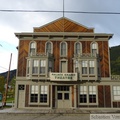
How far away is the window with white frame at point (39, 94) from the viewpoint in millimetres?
23625

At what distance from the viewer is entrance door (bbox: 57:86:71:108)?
78.2 ft

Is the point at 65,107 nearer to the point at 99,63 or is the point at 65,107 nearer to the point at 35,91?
the point at 35,91

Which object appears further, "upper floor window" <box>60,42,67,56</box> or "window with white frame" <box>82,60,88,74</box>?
"upper floor window" <box>60,42,67,56</box>

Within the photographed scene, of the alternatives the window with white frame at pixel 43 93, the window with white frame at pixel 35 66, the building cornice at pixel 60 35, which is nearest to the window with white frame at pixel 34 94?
the window with white frame at pixel 43 93

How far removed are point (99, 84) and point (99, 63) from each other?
9.91 ft

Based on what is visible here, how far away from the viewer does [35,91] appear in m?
23.9

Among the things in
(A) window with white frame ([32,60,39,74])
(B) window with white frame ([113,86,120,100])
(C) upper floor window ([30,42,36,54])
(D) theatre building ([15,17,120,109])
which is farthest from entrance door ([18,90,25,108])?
(B) window with white frame ([113,86,120,100])

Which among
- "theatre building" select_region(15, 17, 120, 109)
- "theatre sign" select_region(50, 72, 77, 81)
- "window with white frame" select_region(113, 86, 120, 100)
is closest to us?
"theatre sign" select_region(50, 72, 77, 81)

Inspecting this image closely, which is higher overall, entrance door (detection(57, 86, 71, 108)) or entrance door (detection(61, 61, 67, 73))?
entrance door (detection(61, 61, 67, 73))

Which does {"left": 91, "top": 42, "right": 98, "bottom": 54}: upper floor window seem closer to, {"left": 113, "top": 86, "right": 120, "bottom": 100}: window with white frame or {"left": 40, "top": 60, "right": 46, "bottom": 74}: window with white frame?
{"left": 113, "top": 86, "right": 120, "bottom": 100}: window with white frame

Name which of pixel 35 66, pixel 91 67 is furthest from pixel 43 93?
pixel 91 67

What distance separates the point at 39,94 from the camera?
23.8 meters

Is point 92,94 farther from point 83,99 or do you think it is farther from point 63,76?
point 63,76

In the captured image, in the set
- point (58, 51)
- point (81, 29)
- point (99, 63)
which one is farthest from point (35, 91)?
point (81, 29)
